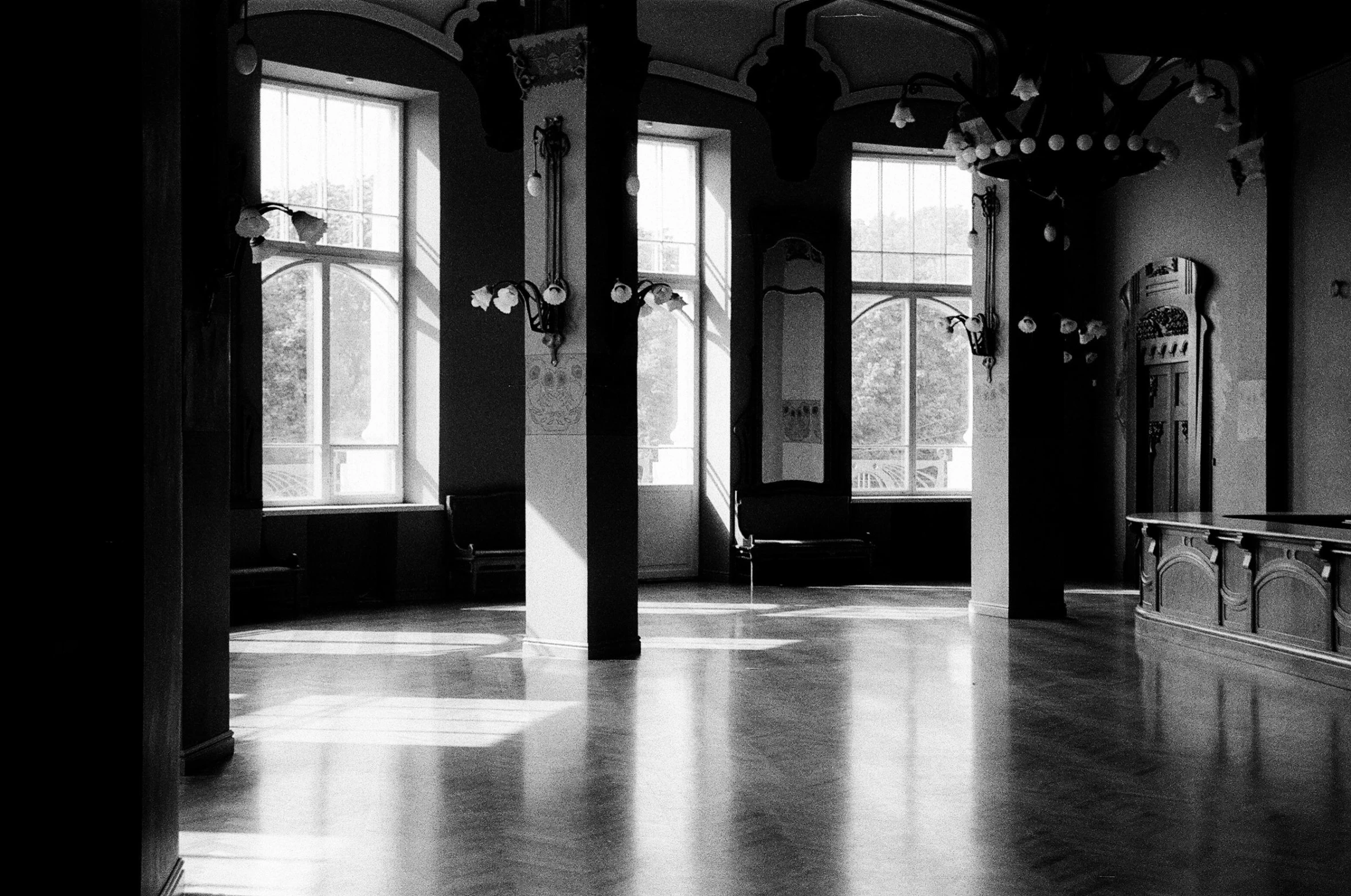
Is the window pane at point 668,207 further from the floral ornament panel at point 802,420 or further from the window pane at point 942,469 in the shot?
the window pane at point 942,469

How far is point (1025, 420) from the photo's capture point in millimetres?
10617

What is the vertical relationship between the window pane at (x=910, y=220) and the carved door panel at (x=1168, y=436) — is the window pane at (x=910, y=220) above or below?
above

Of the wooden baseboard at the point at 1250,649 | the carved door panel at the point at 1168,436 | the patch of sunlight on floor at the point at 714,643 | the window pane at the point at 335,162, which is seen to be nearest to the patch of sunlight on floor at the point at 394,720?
the patch of sunlight on floor at the point at 714,643

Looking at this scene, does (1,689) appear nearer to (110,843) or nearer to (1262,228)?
(110,843)

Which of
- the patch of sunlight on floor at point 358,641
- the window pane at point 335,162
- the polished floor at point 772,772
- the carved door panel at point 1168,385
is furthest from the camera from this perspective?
the carved door panel at point 1168,385

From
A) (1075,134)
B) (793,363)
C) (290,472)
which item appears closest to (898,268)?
(793,363)

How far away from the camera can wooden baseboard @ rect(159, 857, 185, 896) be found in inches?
149

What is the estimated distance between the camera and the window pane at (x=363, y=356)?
11.8m

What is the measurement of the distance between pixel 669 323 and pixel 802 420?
1.68m

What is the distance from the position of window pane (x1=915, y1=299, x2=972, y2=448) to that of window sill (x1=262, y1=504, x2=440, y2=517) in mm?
5394

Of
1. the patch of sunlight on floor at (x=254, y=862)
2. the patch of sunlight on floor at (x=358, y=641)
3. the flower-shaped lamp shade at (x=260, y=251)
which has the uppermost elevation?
the flower-shaped lamp shade at (x=260, y=251)

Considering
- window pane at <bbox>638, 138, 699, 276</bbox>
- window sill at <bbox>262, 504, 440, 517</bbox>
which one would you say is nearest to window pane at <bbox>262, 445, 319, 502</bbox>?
window sill at <bbox>262, 504, 440, 517</bbox>

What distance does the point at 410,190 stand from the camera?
1198 centimetres

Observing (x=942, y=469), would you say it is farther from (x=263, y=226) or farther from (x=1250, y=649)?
(x=263, y=226)
